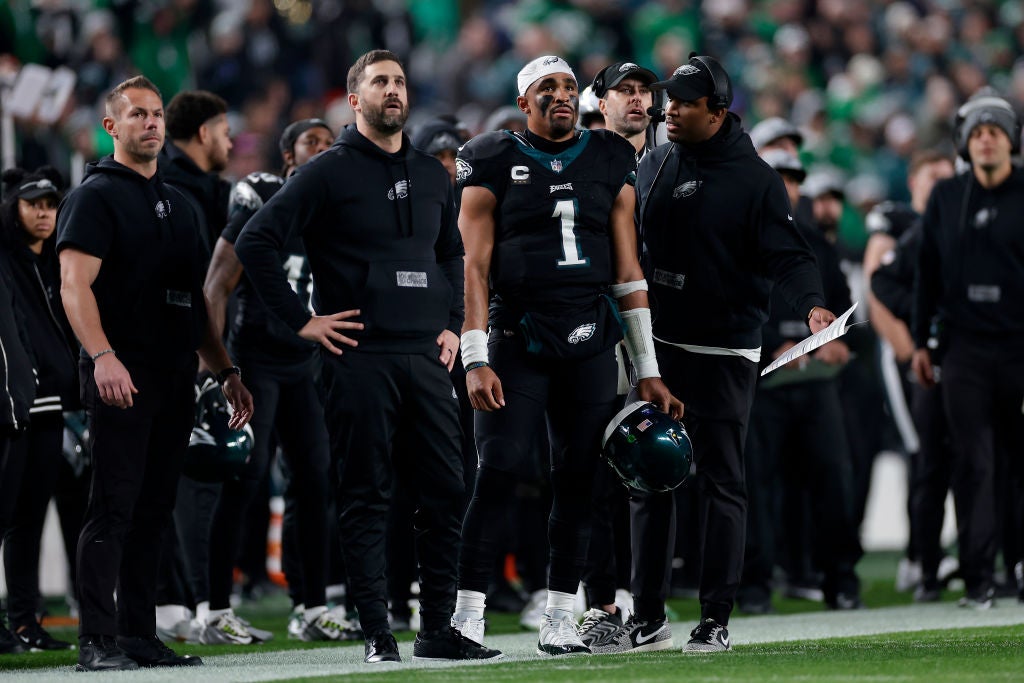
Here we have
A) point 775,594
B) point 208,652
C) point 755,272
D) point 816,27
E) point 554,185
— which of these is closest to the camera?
point 554,185

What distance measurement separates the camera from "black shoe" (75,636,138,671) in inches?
249

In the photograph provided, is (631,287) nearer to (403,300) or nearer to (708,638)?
(403,300)

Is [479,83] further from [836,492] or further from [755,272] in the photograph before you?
[755,272]

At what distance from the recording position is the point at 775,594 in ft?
35.9

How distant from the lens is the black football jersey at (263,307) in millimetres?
8023

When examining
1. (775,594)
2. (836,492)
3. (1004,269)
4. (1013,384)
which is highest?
(1004,269)

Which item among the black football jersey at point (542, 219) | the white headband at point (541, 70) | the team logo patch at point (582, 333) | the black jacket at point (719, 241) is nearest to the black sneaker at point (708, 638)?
the black jacket at point (719, 241)

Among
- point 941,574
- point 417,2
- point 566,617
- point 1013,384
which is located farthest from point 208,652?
point 417,2

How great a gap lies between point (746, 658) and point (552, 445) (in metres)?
1.07

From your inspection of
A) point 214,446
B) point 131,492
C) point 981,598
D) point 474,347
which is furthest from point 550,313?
point 981,598

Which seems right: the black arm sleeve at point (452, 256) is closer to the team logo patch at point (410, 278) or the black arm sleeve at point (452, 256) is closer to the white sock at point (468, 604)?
the team logo patch at point (410, 278)

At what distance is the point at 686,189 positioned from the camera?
681cm

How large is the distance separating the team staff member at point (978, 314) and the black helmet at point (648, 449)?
308 cm

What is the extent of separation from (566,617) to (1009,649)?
163cm
